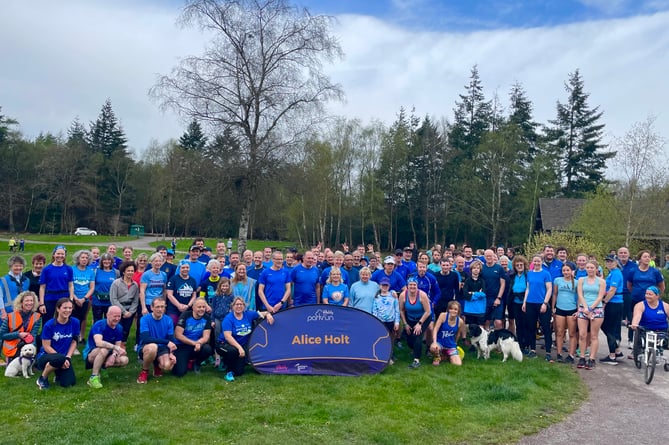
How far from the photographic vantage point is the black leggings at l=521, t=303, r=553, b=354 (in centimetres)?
805

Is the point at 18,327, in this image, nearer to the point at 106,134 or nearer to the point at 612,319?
the point at 612,319

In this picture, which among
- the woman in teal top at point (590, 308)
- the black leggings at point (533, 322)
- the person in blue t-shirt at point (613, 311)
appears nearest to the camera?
the woman in teal top at point (590, 308)

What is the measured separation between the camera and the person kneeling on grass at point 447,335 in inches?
296

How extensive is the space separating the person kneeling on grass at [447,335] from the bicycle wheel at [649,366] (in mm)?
2549

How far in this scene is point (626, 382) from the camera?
22.4ft

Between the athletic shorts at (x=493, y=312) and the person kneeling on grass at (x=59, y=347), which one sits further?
the athletic shorts at (x=493, y=312)

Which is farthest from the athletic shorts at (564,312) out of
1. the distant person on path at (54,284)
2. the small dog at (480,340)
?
the distant person on path at (54,284)

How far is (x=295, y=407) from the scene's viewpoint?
542 centimetres

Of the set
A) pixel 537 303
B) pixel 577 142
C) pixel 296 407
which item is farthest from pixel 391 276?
pixel 577 142

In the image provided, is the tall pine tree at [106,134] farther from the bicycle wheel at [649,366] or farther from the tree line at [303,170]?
the bicycle wheel at [649,366]

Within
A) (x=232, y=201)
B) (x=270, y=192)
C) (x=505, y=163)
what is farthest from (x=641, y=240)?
(x=232, y=201)

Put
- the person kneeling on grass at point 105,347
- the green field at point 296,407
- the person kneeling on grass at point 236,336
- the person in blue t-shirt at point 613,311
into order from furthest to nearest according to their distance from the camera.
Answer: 1. the person in blue t-shirt at point 613,311
2. the person kneeling on grass at point 236,336
3. the person kneeling on grass at point 105,347
4. the green field at point 296,407

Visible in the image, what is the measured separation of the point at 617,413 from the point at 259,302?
516 centimetres

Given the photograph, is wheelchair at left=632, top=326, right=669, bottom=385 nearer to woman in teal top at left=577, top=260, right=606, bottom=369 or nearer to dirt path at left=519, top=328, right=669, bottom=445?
dirt path at left=519, top=328, right=669, bottom=445
